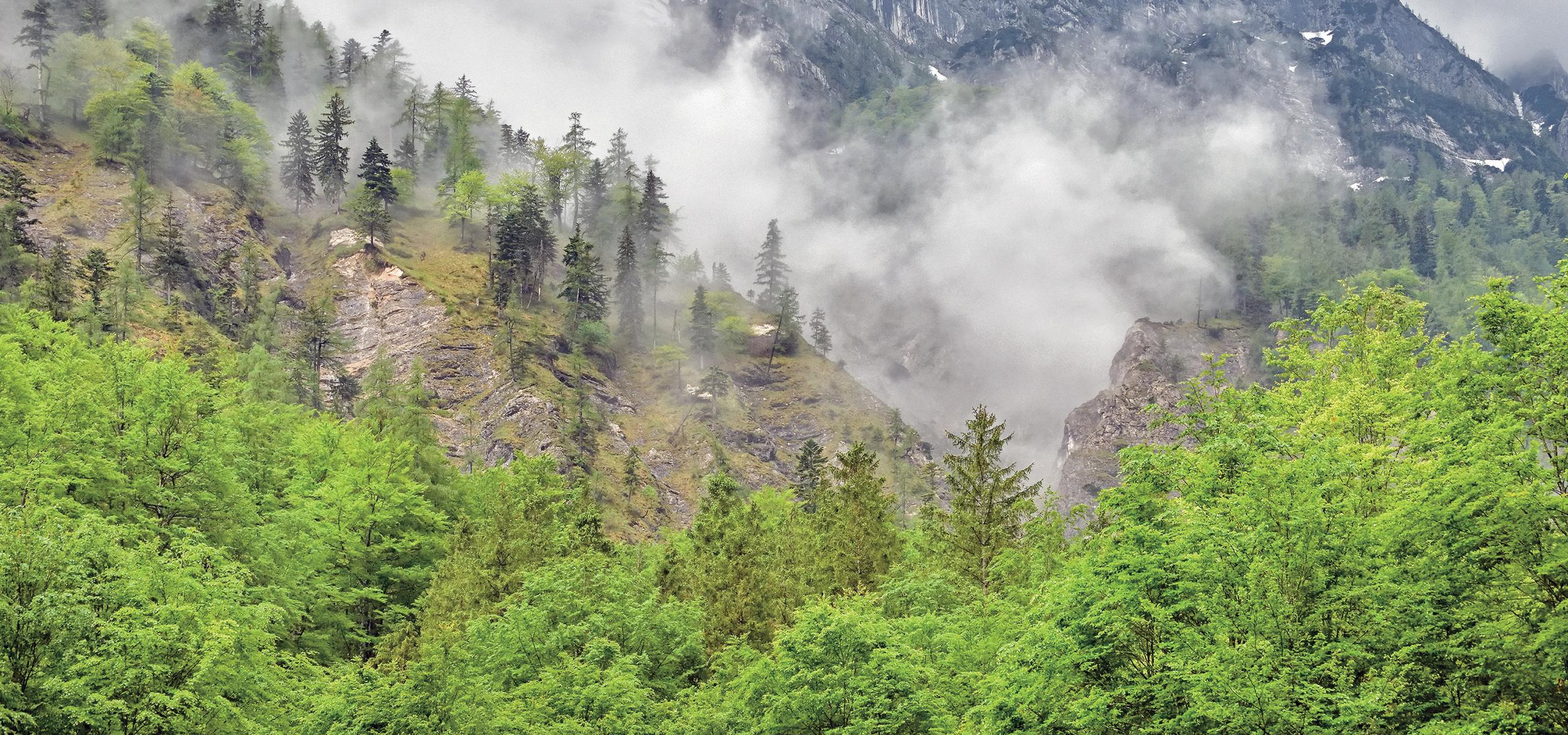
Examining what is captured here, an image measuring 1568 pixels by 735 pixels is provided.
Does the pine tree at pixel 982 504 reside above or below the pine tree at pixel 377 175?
below

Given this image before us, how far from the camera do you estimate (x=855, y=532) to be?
46.8m

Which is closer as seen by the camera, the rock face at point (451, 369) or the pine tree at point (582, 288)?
the rock face at point (451, 369)

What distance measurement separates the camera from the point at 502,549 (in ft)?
142

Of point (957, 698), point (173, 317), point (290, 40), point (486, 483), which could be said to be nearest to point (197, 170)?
point (173, 317)

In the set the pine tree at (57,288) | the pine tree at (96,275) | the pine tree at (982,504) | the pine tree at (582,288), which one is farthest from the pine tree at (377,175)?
the pine tree at (982,504)

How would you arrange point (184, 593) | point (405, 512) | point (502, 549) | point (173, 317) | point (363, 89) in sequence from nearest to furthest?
point (184, 593)
point (502, 549)
point (405, 512)
point (173, 317)
point (363, 89)

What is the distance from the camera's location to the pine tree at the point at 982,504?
44.6 meters

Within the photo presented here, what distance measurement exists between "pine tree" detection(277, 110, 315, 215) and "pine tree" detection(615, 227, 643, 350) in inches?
1621

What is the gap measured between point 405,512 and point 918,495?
2934 inches

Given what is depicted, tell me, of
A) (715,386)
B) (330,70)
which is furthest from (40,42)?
(715,386)

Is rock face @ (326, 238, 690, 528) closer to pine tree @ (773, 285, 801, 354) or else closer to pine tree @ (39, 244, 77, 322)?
pine tree @ (39, 244, 77, 322)

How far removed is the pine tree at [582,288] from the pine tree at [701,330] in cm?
1366

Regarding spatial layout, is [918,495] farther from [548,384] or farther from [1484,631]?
[1484,631]

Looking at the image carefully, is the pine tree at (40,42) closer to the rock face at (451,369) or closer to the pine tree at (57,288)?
the rock face at (451,369)
